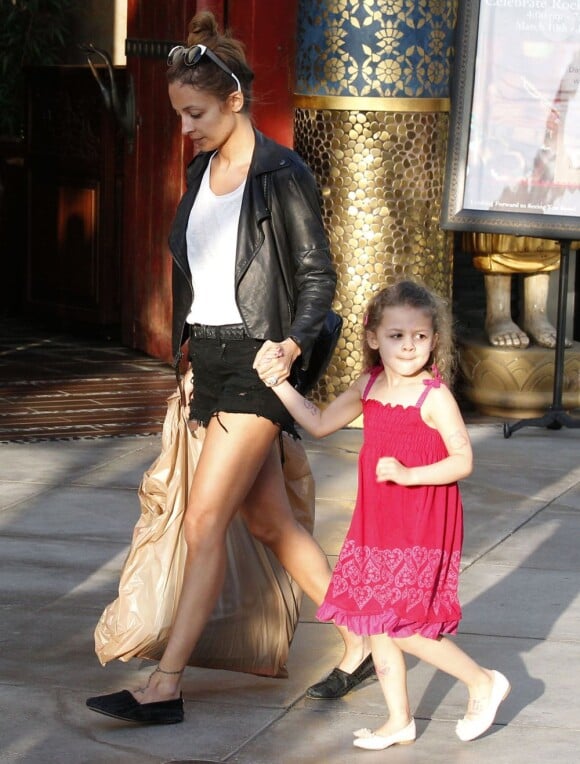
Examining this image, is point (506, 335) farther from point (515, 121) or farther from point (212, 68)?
point (212, 68)

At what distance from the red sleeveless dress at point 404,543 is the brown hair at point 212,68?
925mm

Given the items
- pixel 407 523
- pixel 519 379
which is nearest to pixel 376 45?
pixel 519 379

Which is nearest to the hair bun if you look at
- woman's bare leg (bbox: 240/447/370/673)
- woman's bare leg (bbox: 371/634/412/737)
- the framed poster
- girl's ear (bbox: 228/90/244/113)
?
girl's ear (bbox: 228/90/244/113)

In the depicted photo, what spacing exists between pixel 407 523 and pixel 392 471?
18cm

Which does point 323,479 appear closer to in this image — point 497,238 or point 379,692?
point 497,238

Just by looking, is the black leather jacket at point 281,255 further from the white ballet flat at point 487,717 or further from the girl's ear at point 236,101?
the white ballet flat at point 487,717

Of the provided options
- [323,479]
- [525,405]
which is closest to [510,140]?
[525,405]

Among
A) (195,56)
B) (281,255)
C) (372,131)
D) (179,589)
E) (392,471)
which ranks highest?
(195,56)

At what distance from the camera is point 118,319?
11008 millimetres

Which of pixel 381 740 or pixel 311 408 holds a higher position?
pixel 311 408

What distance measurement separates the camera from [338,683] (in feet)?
14.5

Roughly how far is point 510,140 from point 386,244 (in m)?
0.82

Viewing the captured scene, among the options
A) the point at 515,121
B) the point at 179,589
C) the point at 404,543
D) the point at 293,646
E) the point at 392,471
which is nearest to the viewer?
the point at 392,471

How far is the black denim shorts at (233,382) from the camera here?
4168 millimetres
